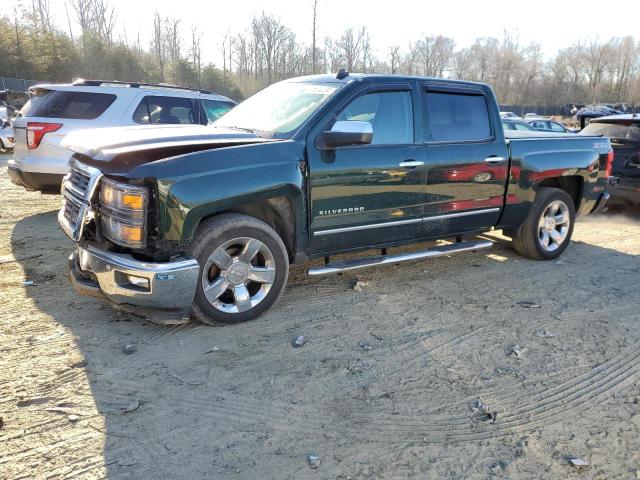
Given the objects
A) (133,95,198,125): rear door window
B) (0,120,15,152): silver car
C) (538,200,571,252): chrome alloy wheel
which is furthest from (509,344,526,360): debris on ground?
(0,120,15,152): silver car

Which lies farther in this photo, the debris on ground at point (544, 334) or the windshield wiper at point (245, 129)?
the windshield wiper at point (245, 129)

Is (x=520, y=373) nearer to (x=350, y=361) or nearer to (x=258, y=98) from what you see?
(x=350, y=361)

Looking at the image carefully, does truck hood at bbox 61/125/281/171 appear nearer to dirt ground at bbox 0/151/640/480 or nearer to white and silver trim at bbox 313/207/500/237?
white and silver trim at bbox 313/207/500/237

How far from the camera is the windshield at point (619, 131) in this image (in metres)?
8.28

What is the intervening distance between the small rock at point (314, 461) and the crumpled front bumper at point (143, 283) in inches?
61.1

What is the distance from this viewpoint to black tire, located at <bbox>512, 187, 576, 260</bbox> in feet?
19.2

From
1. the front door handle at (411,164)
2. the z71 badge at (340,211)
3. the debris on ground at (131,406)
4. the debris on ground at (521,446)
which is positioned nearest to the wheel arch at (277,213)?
the z71 badge at (340,211)

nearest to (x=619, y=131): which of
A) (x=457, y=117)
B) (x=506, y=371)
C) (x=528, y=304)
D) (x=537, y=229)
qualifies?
(x=537, y=229)

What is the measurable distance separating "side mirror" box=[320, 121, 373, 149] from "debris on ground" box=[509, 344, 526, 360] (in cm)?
193

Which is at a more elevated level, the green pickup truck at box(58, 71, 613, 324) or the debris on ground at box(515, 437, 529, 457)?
the green pickup truck at box(58, 71, 613, 324)

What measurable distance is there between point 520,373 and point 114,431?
256 centimetres

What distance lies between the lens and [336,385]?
3.28 meters

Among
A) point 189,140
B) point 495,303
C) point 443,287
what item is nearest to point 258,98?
point 189,140

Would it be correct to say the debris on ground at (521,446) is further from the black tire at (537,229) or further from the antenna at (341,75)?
the black tire at (537,229)
